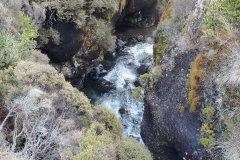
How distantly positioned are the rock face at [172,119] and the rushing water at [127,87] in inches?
153

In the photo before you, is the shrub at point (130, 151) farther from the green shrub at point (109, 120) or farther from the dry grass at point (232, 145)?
the dry grass at point (232, 145)

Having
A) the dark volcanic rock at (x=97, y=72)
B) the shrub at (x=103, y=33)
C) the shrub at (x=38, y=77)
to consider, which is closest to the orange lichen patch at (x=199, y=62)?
the shrub at (x=38, y=77)

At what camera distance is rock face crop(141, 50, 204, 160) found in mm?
11430

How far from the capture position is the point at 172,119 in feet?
40.9

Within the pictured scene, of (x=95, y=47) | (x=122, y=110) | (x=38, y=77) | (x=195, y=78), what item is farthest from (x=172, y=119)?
(x=95, y=47)

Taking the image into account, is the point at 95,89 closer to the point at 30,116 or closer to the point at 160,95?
the point at 160,95

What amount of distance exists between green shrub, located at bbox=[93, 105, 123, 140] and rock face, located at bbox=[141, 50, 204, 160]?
247 cm

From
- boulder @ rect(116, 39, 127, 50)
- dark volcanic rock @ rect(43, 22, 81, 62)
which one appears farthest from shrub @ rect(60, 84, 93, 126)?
boulder @ rect(116, 39, 127, 50)

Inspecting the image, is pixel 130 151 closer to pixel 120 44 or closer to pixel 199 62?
pixel 199 62

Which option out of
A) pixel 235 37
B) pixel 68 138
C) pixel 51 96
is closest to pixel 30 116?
pixel 51 96

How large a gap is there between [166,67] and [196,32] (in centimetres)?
240

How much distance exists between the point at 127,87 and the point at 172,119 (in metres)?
9.99

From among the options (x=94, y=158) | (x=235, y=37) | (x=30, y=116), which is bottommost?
(x=94, y=158)

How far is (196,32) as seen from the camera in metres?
12.7
